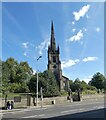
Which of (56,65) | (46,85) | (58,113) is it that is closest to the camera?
(58,113)

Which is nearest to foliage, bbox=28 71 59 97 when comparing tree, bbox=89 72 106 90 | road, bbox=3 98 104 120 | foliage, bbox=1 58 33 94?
foliage, bbox=1 58 33 94

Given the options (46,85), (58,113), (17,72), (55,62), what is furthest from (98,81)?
(58,113)

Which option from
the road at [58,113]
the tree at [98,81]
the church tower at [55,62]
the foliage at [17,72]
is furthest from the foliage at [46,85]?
the tree at [98,81]

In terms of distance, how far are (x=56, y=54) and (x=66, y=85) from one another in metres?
14.1

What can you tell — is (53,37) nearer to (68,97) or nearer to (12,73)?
(12,73)

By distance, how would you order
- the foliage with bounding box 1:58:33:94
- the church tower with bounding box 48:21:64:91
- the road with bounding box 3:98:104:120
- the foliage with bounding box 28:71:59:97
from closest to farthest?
→ 1. the road with bounding box 3:98:104:120
2. the foliage with bounding box 28:71:59:97
3. the foliage with bounding box 1:58:33:94
4. the church tower with bounding box 48:21:64:91

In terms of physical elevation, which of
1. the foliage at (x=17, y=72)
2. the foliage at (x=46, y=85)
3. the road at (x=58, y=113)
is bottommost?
the road at (x=58, y=113)

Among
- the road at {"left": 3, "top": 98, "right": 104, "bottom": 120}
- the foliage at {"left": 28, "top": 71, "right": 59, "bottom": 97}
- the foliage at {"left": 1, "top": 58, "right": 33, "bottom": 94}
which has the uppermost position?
the foliage at {"left": 1, "top": 58, "right": 33, "bottom": 94}

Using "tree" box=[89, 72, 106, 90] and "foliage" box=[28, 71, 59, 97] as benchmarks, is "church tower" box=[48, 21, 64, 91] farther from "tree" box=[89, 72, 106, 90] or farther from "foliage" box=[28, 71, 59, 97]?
"foliage" box=[28, 71, 59, 97]

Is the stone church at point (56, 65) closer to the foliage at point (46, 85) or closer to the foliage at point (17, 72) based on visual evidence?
the foliage at point (17, 72)

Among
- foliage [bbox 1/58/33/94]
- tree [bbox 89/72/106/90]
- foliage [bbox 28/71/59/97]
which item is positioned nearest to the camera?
foliage [bbox 28/71/59/97]

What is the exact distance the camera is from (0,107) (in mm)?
43094

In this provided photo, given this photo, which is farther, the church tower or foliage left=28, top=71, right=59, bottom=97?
the church tower

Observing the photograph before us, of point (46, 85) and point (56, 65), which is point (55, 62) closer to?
point (56, 65)
